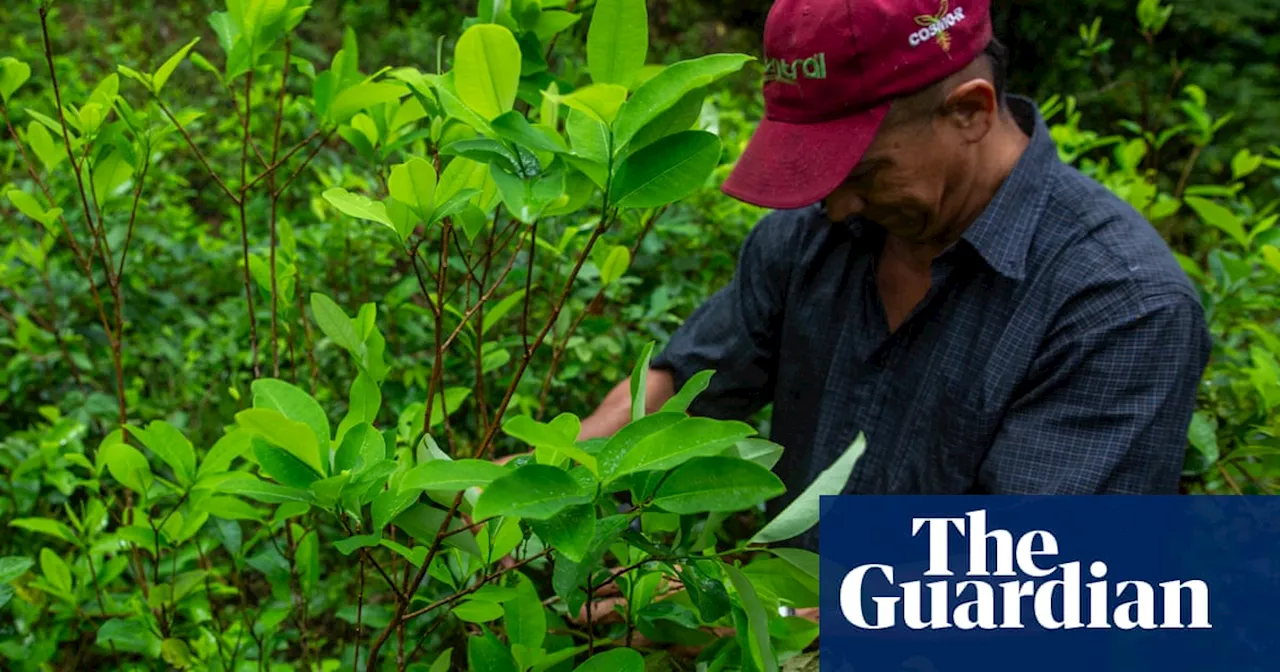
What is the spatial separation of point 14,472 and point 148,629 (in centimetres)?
52

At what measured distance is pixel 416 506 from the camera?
39.1 inches

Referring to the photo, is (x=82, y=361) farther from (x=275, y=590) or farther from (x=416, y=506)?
(x=416, y=506)

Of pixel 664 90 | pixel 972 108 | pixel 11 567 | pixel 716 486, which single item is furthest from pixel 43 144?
pixel 972 108

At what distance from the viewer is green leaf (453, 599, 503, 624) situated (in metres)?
0.98

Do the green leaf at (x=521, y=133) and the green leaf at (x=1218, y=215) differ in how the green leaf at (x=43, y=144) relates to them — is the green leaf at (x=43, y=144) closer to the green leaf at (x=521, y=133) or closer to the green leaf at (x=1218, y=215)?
the green leaf at (x=521, y=133)

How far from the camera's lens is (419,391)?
209 cm

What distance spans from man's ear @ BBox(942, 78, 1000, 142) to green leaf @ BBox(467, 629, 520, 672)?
128cm

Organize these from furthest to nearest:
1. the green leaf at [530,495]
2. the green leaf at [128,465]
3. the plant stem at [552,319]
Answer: the green leaf at [128,465] → the plant stem at [552,319] → the green leaf at [530,495]

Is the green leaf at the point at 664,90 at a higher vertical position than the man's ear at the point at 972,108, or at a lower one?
A: higher

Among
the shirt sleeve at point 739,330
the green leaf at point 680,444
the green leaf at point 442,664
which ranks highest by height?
the green leaf at point 680,444

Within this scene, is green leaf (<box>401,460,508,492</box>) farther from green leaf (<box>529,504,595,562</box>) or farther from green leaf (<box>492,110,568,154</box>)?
green leaf (<box>492,110,568,154</box>)

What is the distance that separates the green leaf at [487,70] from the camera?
3.06 feet

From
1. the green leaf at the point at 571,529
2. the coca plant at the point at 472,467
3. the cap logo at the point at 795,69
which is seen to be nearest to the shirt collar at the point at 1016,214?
the cap logo at the point at 795,69

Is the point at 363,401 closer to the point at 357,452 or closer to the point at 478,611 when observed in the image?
the point at 357,452
